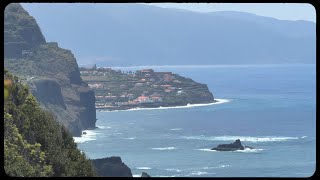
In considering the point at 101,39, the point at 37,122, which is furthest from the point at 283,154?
the point at 101,39

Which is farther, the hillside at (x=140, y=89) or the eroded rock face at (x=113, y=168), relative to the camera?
the hillside at (x=140, y=89)

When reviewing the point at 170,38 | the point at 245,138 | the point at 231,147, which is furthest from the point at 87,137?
the point at 170,38

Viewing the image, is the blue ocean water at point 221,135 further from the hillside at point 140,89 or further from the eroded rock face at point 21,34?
the eroded rock face at point 21,34

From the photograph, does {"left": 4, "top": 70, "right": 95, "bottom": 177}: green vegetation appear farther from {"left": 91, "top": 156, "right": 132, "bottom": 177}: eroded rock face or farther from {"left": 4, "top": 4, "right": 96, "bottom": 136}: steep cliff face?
{"left": 4, "top": 4, "right": 96, "bottom": 136}: steep cliff face

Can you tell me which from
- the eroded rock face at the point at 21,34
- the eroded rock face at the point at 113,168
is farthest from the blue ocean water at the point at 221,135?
the eroded rock face at the point at 21,34

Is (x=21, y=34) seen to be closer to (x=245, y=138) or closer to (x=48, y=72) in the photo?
(x=48, y=72)
